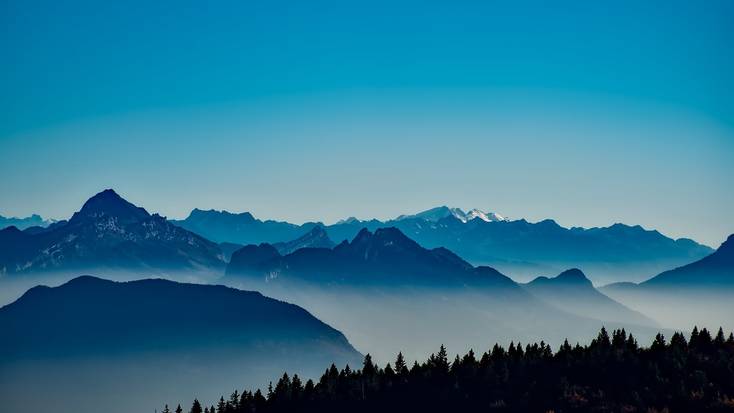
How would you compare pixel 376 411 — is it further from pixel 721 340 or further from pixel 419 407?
pixel 721 340

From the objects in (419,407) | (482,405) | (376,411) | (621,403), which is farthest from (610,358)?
(376,411)

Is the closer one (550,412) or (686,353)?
(550,412)

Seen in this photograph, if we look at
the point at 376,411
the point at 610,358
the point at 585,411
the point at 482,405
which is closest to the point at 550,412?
the point at 585,411

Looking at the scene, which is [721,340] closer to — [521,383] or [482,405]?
[521,383]

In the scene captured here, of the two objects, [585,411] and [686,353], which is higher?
[686,353]

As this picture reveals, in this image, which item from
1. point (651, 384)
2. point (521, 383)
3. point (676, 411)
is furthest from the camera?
point (521, 383)

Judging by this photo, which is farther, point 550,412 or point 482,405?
point 482,405

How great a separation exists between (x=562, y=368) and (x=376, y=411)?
175ft

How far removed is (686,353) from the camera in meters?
187

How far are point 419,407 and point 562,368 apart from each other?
4140 cm

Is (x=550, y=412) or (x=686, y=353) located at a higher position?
(x=686, y=353)

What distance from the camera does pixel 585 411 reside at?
17012cm

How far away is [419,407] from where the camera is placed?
195250mm

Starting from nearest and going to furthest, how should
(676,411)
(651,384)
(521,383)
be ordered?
(676,411) → (651,384) → (521,383)
